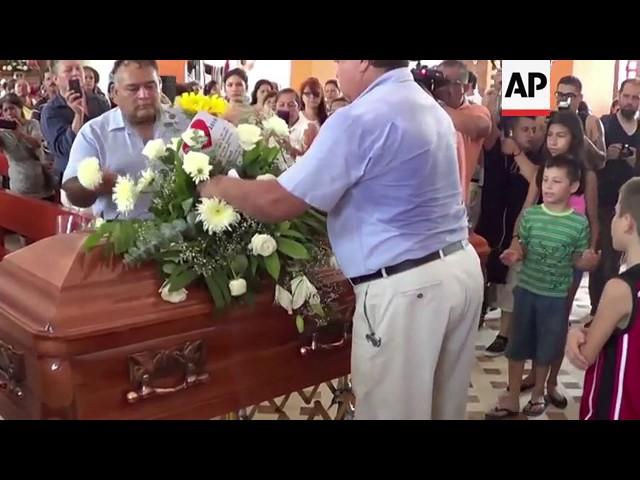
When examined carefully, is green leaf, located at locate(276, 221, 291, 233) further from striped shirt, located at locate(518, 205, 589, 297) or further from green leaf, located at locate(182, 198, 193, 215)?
striped shirt, located at locate(518, 205, 589, 297)

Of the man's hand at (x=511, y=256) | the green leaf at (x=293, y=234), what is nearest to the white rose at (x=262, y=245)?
the green leaf at (x=293, y=234)

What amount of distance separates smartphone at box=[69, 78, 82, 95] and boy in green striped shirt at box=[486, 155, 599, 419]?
248 cm

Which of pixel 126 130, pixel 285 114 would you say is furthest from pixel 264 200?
pixel 285 114

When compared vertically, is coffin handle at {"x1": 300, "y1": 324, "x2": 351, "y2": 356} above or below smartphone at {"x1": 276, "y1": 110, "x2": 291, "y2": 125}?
below

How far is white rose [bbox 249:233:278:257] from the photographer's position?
1.80 m

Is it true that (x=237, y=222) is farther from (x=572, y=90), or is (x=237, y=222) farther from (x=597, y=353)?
(x=572, y=90)

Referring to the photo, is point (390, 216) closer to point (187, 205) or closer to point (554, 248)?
point (187, 205)

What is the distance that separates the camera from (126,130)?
97.2 inches

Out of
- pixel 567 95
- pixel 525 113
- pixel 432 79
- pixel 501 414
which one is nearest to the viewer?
pixel 432 79

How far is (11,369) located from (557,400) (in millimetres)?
2517

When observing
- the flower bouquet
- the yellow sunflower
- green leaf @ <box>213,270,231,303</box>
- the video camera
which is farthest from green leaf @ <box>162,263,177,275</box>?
the video camera

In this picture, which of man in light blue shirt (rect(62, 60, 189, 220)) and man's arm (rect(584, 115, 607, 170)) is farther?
man's arm (rect(584, 115, 607, 170))

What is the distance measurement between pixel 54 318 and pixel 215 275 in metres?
0.40

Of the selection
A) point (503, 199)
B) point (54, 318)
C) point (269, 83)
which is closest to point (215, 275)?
point (54, 318)
